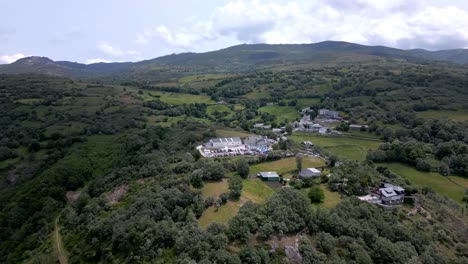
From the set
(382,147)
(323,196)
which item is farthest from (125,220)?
(382,147)

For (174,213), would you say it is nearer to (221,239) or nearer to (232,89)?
(221,239)

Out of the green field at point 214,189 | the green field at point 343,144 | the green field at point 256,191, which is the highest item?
the green field at point 214,189

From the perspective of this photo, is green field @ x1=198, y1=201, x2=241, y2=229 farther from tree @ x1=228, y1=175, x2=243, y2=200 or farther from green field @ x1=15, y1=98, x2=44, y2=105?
green field @ x1=15, y1=98, x2=44, y2=105

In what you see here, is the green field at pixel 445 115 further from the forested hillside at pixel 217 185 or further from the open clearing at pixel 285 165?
the open clearing at pixel 285 165

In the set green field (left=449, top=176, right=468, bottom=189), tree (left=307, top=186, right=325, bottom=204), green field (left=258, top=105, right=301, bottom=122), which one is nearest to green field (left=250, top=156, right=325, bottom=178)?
tree (left=307, top=186, right=325, bottom=204)

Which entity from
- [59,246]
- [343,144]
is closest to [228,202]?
[59,246]

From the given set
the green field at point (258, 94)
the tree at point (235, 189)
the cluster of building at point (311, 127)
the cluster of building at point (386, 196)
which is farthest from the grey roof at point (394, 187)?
the green field at point (258, 94)
